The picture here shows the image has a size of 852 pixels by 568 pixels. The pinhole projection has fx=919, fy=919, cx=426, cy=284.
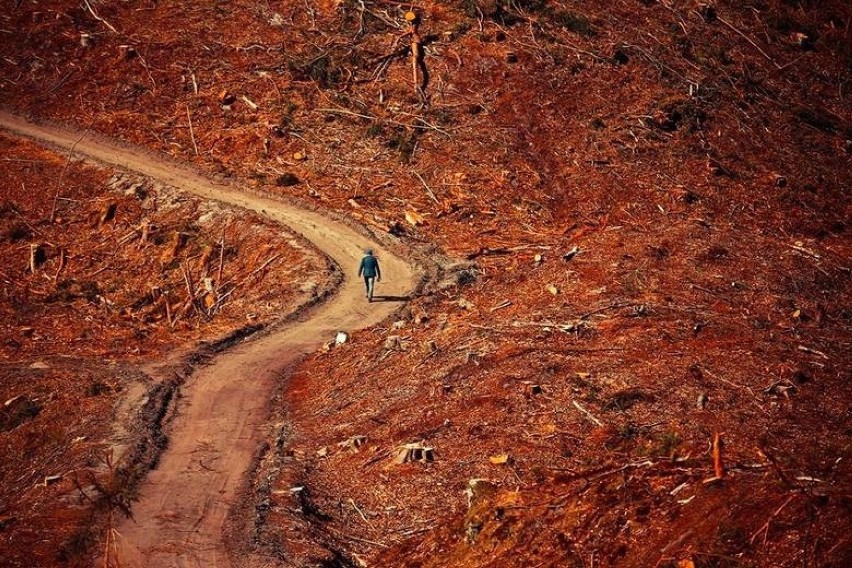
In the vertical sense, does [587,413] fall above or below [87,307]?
above

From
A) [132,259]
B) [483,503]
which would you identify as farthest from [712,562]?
[132,259]

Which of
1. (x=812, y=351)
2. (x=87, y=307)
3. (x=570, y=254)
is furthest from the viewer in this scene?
(x=87, y=307)

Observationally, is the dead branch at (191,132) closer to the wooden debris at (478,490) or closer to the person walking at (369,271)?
the person walking at (369,271)

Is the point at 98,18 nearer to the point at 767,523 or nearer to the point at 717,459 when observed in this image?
the point at 717,459

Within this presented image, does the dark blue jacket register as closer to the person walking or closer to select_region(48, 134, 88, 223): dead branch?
the person walking

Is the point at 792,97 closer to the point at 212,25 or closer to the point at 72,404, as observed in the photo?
the point at 212,25

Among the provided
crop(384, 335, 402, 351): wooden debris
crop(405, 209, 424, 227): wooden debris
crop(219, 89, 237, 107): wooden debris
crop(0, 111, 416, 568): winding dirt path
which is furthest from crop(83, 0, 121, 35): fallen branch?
crop(384, 335, 402, 351): wooden debris

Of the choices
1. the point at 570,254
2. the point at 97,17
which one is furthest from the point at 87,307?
the point at 97,17

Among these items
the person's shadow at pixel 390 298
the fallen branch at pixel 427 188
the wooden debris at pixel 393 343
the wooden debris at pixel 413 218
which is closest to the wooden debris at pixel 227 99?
the fallen branch at pixel 427 188
